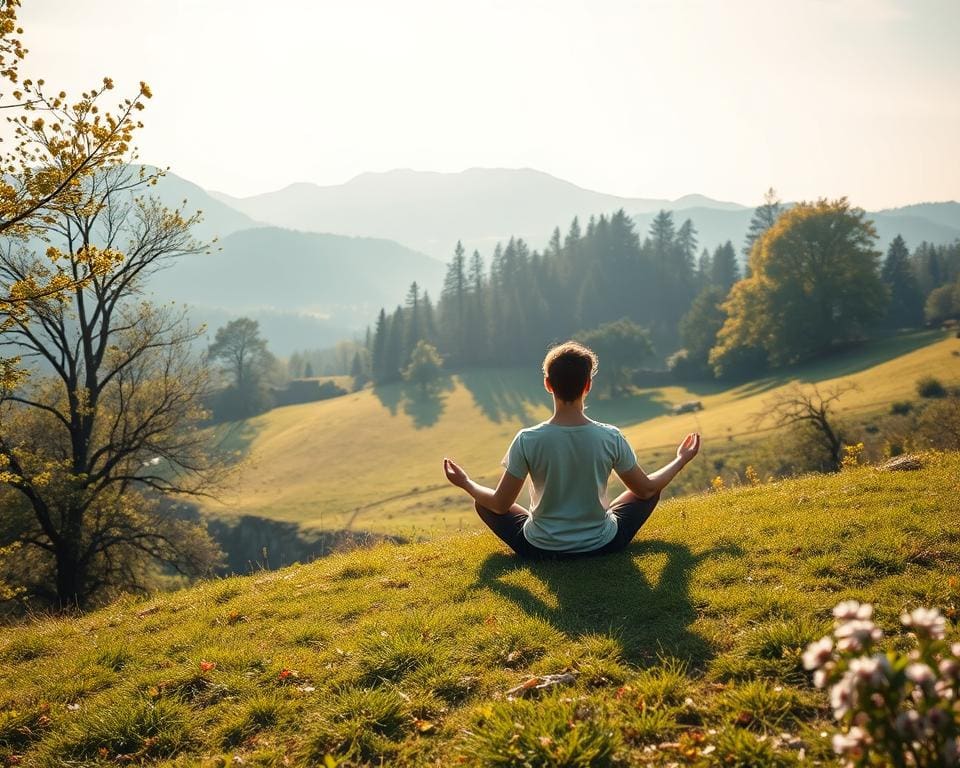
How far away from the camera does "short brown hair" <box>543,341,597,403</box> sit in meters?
7.01

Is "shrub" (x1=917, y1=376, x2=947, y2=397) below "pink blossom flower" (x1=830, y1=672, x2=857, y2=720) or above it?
below

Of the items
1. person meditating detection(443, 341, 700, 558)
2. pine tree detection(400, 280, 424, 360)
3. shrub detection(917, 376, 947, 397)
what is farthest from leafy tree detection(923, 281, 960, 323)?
person meditating detection(443, 341, 700, 558)

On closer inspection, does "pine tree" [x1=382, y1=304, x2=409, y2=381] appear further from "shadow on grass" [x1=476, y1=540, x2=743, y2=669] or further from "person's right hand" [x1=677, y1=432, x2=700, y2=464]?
"person's right hand" [x1=677, y1=432, x2=700, y2=464]

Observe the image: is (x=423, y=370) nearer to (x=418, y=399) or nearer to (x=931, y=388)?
(x=418, y=399)

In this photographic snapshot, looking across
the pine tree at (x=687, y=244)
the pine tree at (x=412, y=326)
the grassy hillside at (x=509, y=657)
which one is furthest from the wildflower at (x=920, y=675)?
the pine tree at (x=687, y=244)

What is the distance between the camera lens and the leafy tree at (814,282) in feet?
208

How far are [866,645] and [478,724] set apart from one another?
317cm

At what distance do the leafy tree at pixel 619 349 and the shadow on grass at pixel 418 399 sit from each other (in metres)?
24.4

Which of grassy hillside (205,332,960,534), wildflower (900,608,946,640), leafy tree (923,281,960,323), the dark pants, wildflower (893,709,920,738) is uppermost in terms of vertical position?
leafy tree (923,281,960,323)

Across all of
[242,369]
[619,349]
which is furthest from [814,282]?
[242,369]

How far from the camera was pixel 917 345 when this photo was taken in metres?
58.0

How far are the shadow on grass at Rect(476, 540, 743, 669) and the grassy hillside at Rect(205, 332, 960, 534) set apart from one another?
2620 centimetres

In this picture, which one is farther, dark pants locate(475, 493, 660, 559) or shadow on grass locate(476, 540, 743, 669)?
dark pants locate(475, 493, 660, 559)

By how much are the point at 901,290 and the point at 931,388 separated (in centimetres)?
6342
